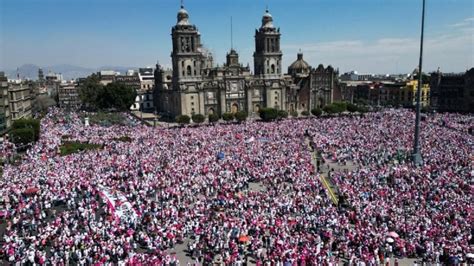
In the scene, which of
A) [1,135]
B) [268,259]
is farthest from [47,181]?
[1,135]

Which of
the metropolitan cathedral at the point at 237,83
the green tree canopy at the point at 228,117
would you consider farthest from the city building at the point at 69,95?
the green tree canopy at the point at 228,117

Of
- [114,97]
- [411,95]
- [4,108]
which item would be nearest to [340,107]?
[411,95]

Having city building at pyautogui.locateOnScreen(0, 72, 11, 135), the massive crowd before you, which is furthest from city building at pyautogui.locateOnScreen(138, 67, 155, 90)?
the massive crowd

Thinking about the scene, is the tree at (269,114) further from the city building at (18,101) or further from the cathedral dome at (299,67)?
the city building at (18,101)

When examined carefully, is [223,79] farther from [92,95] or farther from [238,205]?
[238,205]

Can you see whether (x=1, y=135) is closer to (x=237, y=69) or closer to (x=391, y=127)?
(x=237, y=69)

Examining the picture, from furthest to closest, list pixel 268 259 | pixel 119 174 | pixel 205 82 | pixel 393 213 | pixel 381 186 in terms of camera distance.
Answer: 1. pixel 205 82
2. pixel 119 174
3. pixel 381 186
4. pixel 393 213
5. pixel 268 259

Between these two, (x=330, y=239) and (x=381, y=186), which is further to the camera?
(x=381, y=186)
